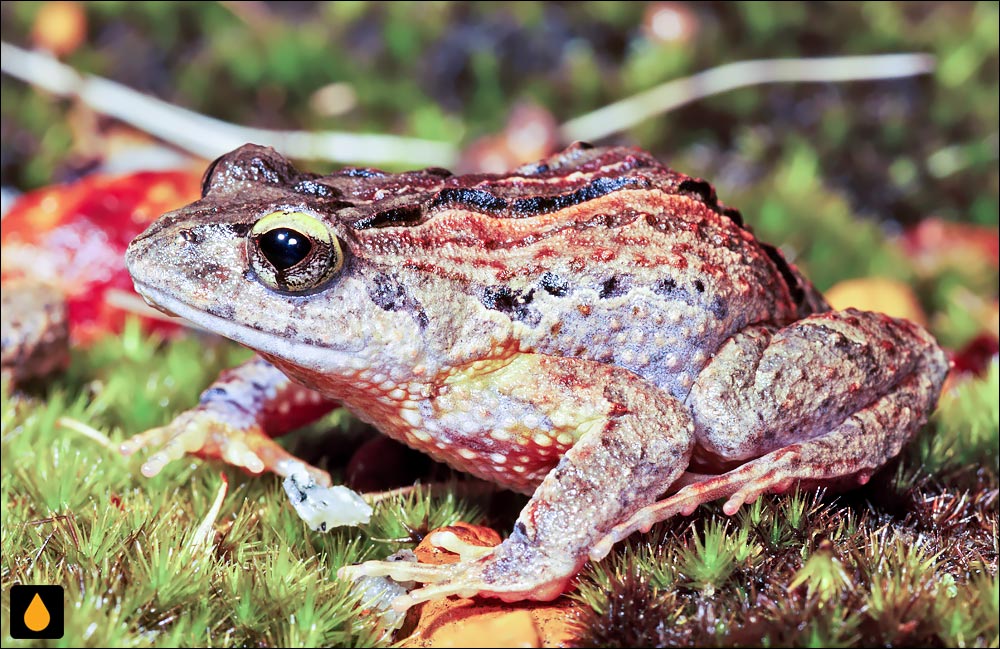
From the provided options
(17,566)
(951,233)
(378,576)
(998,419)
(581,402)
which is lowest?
(17,566)

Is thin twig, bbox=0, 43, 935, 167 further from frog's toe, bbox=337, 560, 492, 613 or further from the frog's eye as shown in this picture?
frog's toe, bbox=337, 560, 492, 613

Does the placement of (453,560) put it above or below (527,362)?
below

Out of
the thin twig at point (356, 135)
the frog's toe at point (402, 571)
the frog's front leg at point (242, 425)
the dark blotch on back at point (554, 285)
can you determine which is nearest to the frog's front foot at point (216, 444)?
the frog's front leg at point (242, 425)

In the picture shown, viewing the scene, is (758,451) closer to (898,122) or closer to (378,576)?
(378,576)

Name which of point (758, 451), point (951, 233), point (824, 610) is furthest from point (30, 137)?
point (951, 233)

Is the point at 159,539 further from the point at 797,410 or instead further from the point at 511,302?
the point at 797,410

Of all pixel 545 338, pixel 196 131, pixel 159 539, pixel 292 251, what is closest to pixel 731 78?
pixel 196 131
